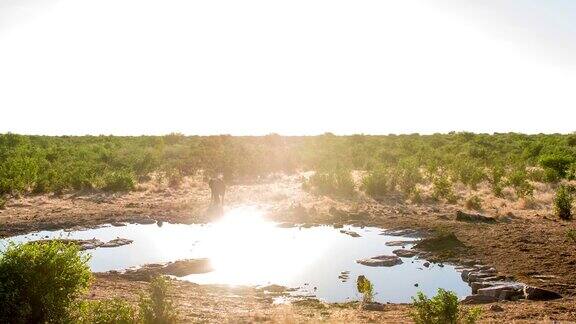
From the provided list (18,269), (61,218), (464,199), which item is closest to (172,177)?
(61,218)

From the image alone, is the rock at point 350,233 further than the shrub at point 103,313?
Yes

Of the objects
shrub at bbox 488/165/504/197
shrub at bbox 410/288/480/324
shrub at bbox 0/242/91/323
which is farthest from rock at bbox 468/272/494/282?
shrub at bbox 488/165/504/197

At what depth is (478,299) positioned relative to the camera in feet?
40.6

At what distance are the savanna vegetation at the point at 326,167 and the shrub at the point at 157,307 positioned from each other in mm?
18110

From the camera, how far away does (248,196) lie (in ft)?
96.2

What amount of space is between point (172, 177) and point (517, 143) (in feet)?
122

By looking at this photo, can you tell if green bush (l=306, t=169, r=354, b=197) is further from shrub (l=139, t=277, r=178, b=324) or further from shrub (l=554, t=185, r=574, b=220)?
shrub (l=139, t=277, r=178, b=324)

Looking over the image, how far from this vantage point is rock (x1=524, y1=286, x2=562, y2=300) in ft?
40.5

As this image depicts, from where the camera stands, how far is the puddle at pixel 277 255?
14258 mm

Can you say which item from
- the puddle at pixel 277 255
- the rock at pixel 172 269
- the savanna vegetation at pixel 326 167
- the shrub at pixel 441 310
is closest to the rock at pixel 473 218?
the savanna vegetation at pixel 326 167

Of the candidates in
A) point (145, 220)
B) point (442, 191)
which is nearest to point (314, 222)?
point (145, 220)

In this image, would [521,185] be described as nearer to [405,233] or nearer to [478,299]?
[405,233]

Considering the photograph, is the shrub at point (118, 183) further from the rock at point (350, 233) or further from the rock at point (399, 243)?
the rock at point (399, 243)

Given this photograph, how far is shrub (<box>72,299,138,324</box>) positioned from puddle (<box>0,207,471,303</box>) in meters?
5.01
